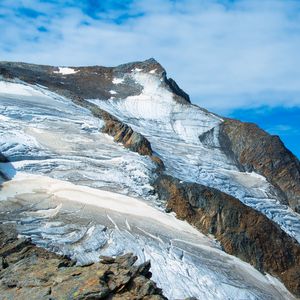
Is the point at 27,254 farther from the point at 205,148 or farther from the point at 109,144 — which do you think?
the point at 205,148

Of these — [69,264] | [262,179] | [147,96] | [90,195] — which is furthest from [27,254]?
[147,96]

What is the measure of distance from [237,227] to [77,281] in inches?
740

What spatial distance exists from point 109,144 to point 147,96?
18.5 meters

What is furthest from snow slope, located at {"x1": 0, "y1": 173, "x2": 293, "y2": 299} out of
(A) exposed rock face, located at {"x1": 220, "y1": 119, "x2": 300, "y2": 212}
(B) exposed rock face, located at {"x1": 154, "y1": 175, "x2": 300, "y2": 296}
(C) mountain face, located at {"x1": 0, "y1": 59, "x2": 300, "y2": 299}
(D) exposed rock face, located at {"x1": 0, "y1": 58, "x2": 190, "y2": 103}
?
(D) exposed rock face, located at {"x1": 0, "y1": 58, "x2": 190, "y2": 103}

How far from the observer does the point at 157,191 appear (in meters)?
32.9

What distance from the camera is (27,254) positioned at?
21.1 m

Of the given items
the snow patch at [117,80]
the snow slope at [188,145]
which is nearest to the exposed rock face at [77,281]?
the snow slope at [188,145]

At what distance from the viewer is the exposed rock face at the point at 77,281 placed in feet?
47.6

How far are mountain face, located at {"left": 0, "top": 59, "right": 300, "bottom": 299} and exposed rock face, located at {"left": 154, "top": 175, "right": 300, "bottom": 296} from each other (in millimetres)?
72

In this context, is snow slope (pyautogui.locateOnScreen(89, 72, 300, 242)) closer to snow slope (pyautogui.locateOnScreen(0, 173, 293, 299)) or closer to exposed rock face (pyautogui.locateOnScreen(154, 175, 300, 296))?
exposed rock face (pyautogui.locateOnScreen(154, 175, 300, 296))

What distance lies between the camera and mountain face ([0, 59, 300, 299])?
25.5 m

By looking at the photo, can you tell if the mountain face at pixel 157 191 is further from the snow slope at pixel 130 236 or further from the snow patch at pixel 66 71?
the snow patch at pixel 66 71

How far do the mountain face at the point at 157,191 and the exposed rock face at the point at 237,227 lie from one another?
7 cm

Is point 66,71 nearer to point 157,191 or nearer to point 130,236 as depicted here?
point 157,191
